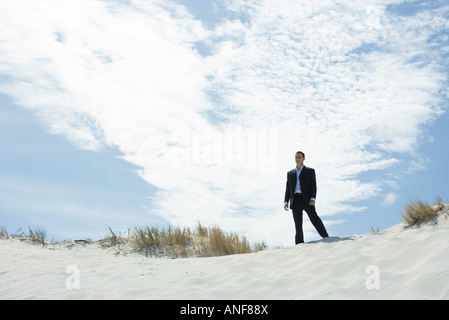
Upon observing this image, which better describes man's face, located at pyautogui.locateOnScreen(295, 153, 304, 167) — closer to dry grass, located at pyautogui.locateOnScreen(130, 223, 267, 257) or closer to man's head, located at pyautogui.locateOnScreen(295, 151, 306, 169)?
man's head, located at pyautogui.locateOnScreen(295, 151, 306, 169)

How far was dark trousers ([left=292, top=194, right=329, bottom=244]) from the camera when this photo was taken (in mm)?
9031

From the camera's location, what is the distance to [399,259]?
6.11 meters

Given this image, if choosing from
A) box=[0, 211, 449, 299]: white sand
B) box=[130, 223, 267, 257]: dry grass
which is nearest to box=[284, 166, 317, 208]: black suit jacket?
box=[0, 211, 449, 299]: white sand

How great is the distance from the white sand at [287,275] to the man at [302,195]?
2.14ft

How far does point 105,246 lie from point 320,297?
31.4ft

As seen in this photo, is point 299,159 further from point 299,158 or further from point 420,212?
point 420,212

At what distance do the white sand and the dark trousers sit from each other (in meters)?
Answer: 0.61

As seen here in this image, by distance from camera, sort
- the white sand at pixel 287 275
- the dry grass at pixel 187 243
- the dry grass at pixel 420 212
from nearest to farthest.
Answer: the white sand at pixel 287 275, the dry grass at pixel 420 212, the dry grass at pixel 187 243

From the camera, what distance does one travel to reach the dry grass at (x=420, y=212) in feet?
27.0

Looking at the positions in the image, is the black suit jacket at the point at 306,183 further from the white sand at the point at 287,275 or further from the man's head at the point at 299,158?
the white sand at the point at 287,275

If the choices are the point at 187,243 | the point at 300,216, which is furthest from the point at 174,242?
the point at 300,216

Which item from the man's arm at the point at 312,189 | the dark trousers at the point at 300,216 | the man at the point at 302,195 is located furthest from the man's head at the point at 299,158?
the dark trousers at the point at 300,216

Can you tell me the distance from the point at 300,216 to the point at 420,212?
227 centimetres
